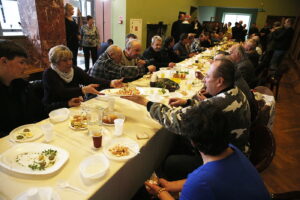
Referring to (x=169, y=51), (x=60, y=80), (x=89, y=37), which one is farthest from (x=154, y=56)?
(x=60, y=80)

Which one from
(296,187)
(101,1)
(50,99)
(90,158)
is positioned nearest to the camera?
(90,158)

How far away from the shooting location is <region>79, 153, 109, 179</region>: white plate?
1026 millimetres

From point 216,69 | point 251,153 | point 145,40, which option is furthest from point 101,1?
point 251,153

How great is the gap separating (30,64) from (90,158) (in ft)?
11.0

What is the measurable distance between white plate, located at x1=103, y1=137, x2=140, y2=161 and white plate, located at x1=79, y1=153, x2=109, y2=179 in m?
0.05

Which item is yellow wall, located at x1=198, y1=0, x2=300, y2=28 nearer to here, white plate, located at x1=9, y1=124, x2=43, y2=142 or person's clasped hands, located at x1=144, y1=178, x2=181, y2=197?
person's clasped hands, located at x1=144, y1=178, x2=181, y2=197

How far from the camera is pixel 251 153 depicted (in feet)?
5.02

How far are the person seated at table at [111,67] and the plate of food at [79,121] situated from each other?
3.72 ft

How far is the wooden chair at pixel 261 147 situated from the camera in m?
1.27

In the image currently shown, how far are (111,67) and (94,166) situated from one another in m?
1.75

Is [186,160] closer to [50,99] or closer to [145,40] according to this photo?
[50,99]

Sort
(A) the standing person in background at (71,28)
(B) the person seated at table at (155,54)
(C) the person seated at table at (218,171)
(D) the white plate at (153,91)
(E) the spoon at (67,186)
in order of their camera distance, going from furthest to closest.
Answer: (A) the standing person in background at (71,28)
(B) the person seated at table at (155,54)
(D) the white plate at (153,91)
(E) the spoon at (67,186)
(C) the person seated at table at (218,171)

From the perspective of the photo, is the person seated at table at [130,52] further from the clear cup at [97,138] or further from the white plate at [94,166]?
the white plate at [94,166]

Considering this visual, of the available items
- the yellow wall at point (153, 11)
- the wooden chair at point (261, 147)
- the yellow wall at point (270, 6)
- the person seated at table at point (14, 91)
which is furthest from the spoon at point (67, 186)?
the yellow wall at point (270, 6)
